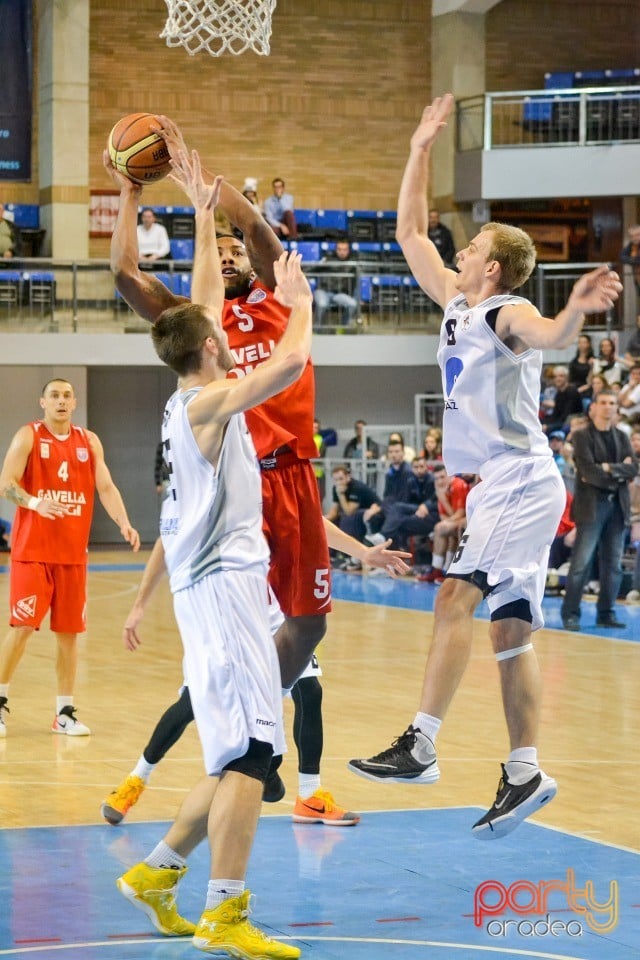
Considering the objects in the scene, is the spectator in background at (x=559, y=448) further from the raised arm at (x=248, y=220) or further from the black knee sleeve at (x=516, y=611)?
the black knee sleeve at (x=516, y=611)

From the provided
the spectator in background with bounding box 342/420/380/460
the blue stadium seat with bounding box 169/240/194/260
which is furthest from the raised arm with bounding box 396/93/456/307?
the blue stadium seat with bounding box 169/240/194/260

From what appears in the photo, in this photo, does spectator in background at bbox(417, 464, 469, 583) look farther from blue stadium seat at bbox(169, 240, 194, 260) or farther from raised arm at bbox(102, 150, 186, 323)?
raised arm at bbox(102, 150, 186, 323)

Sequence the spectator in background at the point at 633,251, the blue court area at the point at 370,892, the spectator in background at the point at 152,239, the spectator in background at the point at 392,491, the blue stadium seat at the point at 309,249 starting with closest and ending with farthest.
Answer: the blue court area at the point at 370,892
the spectator in background at the point at 392,491
the spectator in background at the point at 633,251
the spectator in background at the point at 152,239
the blue stadium seat at the point at 309,249

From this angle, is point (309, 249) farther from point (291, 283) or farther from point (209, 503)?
point (209, 503)

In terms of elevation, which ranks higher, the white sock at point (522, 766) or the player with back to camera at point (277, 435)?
the player with back to camera at point (277, 435)

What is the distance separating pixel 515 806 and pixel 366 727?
141 inches

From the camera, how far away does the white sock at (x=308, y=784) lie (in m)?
6.68

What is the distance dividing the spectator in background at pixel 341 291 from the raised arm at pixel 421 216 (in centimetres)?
1625

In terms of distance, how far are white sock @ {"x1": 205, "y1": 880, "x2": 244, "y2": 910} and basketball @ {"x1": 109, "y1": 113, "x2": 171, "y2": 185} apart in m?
2.81

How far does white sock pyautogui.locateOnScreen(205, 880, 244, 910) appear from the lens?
4664mm

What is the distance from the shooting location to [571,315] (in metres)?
4.79

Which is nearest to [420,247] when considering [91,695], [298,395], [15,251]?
[298,395]

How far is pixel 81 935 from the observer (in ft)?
16.3

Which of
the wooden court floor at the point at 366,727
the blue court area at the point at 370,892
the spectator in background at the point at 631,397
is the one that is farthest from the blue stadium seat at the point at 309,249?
the blue court area at the point at 370,892
